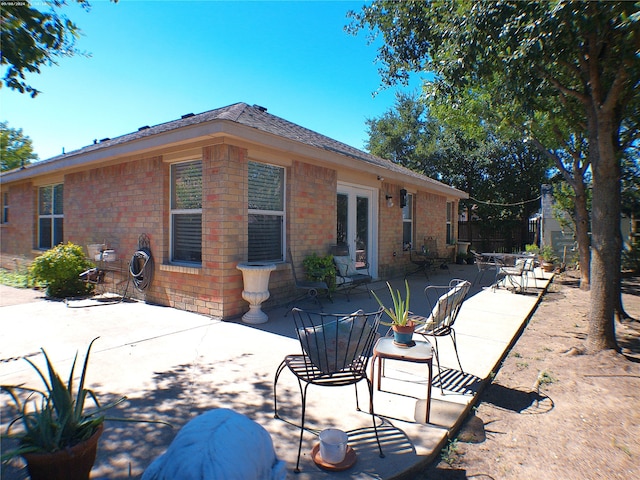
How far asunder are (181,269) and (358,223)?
4.68 m

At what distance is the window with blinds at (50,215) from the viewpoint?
993 centimetres

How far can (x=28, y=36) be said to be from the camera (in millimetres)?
3713

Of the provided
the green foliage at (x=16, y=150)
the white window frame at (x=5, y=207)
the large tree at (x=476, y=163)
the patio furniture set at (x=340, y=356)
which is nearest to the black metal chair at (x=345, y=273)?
the patio furniture set at (x=340, y=356)

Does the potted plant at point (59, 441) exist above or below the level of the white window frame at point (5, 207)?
below

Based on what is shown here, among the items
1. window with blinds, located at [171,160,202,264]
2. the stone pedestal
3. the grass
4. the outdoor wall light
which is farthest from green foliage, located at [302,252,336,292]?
the grass

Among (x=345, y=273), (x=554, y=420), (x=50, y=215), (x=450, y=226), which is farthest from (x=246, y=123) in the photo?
(x=450, y=226)

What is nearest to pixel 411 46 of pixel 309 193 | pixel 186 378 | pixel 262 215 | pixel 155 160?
pixel 309 193

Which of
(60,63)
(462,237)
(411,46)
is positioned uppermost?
(411,46)

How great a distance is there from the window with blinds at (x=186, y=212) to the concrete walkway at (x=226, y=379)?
1.06m

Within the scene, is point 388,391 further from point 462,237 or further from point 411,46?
point 462,237

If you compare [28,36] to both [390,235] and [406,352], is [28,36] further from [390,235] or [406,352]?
[390,235]

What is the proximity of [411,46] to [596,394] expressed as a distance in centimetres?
729

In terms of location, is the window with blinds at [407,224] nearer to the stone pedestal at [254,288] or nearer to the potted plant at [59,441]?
the stone pedestal at [254,288]

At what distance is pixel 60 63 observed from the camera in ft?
15.7
